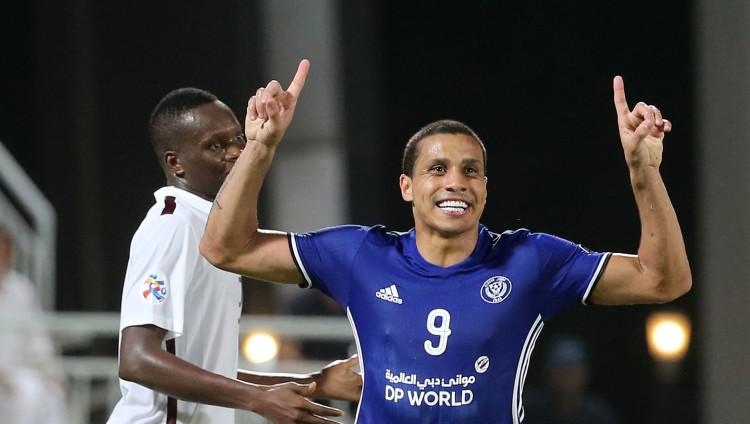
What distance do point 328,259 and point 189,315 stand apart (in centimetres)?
40

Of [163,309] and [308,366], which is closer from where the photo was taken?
[163,309]

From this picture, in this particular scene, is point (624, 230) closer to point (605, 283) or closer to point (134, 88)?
point (134, 88)

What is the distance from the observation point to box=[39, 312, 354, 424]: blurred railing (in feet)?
20.4

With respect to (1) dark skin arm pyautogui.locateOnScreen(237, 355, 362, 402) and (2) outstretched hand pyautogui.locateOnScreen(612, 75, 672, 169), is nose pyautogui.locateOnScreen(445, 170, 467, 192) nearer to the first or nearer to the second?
(2) outstretched hand pyautogui.locateOnScreen(612, 75, 672, 169)

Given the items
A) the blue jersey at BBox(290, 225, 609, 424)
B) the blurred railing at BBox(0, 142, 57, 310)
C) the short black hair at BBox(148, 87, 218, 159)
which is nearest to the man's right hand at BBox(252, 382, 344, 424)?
the blue jersey at BBox(290, 225, 609, 424)

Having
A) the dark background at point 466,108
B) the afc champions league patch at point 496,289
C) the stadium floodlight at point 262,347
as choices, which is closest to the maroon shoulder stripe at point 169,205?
the afc champions league patch at point 496,289

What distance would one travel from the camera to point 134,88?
9055 millimetres

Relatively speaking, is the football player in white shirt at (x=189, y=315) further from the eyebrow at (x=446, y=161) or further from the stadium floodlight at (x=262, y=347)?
the stadium floodlight at (x=262, y=347)

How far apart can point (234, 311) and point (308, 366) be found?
276cm

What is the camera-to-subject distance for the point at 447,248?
10.6 ft

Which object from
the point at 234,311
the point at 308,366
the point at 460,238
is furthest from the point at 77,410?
the point at 460,238

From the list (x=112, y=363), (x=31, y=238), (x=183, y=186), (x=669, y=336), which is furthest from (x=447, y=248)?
(x=31, y=238)

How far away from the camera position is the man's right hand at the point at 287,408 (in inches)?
122

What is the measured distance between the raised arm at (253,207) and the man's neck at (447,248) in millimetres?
330
